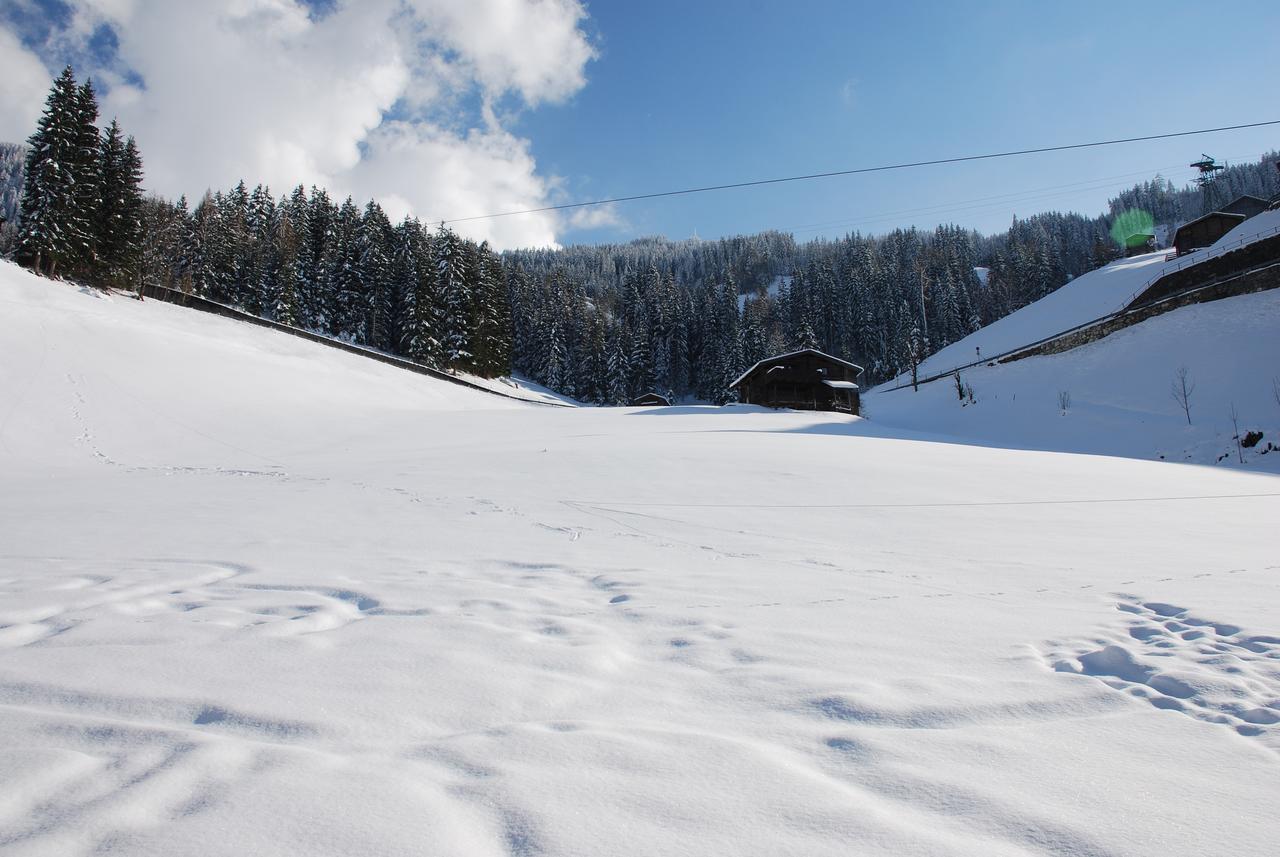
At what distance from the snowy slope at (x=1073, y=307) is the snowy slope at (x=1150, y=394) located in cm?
1042

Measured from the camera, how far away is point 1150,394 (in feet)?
91.0

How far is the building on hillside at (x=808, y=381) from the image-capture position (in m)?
41.8

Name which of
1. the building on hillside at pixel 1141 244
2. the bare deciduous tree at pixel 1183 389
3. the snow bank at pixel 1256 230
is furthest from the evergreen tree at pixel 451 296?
the building on hillside at pixel 1141 244

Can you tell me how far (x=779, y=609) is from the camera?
3938mm

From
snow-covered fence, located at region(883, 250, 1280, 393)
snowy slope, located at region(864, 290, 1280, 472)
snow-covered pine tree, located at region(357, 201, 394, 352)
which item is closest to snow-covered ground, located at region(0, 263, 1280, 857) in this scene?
snowy slope, located at region(864, 290, 1280, 472)

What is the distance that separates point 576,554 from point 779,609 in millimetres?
2324

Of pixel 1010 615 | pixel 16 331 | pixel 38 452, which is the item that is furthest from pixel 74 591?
→ pixel 16 331

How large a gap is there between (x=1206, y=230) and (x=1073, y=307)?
44.4ft

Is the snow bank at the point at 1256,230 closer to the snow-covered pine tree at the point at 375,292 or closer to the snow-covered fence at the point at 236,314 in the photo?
the snow-covered fence at the point at 236,314

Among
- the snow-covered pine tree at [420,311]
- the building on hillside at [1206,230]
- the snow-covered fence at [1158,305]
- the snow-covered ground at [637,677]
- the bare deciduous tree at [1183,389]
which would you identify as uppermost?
the building on hillside at [1206,230]

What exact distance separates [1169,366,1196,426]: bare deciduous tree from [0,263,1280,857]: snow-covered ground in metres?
23.2

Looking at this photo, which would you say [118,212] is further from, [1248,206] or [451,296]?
[1248,206]

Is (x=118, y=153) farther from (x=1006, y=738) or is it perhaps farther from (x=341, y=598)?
(x=1006, y=738)

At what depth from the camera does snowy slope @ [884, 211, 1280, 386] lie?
43.4m
